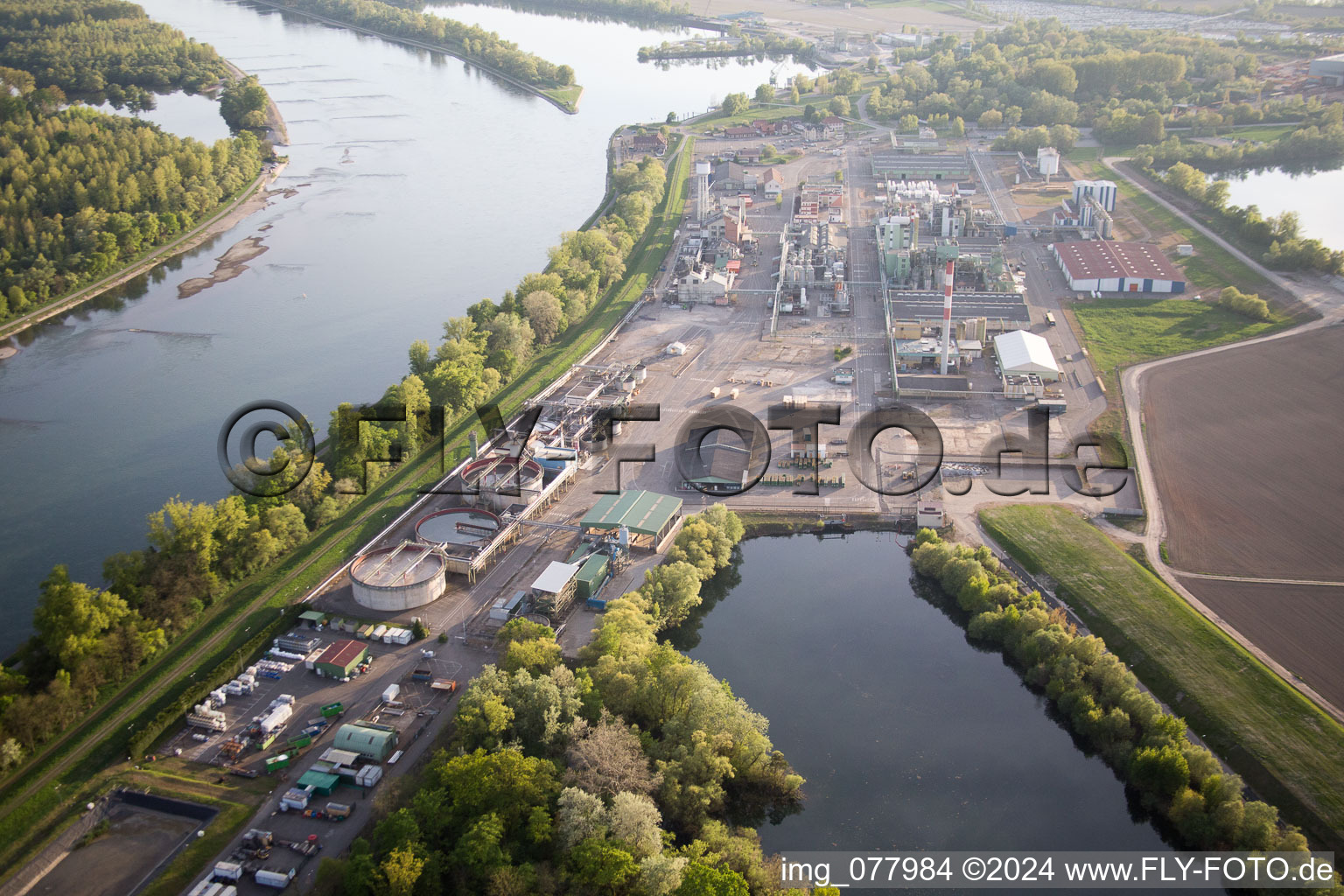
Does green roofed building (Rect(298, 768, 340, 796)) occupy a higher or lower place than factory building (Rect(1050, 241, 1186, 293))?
lower

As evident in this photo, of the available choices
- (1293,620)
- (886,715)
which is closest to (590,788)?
(886,715)

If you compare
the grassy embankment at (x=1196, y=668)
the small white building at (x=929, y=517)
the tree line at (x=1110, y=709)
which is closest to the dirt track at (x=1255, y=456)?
the grassy embankment at (x=1196, y=668)

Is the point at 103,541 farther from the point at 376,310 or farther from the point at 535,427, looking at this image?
the point at 376,310

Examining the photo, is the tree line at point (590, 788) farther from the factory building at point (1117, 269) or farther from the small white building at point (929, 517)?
the factory building at point (1117, 269)

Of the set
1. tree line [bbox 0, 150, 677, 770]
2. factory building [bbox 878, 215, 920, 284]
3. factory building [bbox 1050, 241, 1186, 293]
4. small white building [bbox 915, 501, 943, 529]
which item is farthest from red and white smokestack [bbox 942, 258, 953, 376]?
tree line [bbox 0, 150, 677, 770]

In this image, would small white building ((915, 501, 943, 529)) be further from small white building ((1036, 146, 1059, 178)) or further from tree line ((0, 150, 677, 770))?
small white building ((1036, 146, 1059, 178))

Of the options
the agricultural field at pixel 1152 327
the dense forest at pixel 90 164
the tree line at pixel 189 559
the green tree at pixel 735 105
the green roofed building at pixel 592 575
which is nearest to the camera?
the tree line at pixel 189 559
